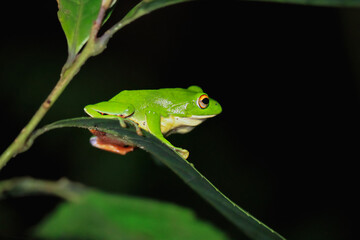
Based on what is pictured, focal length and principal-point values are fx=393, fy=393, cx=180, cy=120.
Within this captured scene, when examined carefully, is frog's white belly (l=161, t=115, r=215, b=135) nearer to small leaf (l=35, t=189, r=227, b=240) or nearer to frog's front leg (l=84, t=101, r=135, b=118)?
frog's front leg (l=84, t=101, r=135, b=118)

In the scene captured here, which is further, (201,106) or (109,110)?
(201,106)

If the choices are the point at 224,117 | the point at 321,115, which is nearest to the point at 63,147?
the point at 224,117

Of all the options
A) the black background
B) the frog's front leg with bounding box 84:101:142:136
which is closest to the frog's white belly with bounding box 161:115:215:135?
the frog's front leg with bounding box 84:101:142:136

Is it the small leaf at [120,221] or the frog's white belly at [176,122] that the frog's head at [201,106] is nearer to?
the frog's white belly at [176,122]

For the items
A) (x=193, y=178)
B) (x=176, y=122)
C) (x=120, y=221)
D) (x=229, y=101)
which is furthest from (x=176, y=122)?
(x=229, y=101)

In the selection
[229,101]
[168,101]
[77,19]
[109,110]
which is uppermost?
[77,19]

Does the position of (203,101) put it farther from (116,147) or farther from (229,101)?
(229,101)

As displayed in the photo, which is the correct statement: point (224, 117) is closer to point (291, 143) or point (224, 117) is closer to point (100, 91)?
point (291, 143)

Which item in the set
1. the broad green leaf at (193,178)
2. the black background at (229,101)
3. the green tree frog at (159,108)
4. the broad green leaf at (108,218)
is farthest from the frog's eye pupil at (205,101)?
the black background at (229,101)
